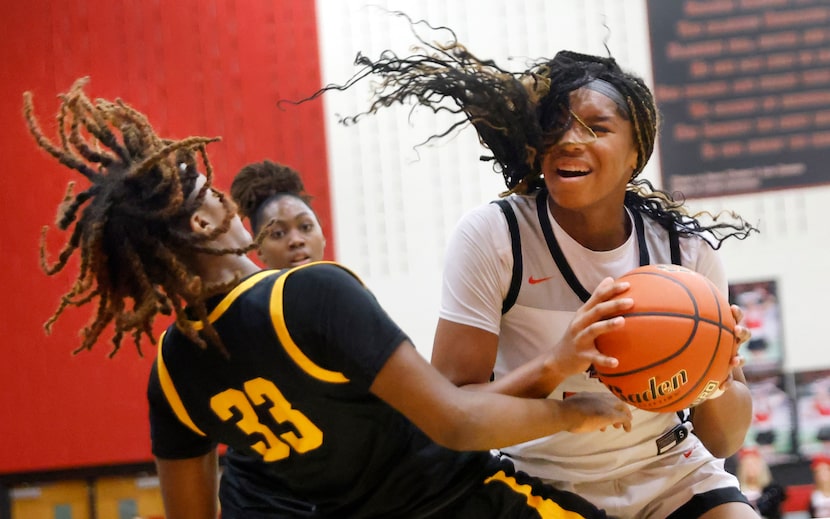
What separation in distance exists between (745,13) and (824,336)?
158 centimetres

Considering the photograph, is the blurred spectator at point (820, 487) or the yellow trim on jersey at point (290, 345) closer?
the yellow trim on jersey at point (290, 345)

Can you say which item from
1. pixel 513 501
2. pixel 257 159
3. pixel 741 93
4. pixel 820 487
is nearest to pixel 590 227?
pixel 513 501

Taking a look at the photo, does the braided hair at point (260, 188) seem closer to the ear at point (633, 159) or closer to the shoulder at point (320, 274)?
the ear at point (633, 159)

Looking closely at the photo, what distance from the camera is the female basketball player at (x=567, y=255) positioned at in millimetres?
2127

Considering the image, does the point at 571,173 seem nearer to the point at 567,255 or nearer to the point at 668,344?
the point at 567,255

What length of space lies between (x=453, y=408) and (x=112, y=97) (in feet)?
10.4

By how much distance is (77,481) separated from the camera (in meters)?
4.27

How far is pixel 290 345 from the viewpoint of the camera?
1.69 metres

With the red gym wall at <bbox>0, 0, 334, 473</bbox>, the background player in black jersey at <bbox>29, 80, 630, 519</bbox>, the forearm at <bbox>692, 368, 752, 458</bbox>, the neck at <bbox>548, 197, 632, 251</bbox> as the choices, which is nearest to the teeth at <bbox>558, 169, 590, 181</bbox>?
the neck at <bbox>548, 197, 632, 251</bbox>

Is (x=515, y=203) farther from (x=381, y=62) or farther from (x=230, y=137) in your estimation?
(x=230, y=137)

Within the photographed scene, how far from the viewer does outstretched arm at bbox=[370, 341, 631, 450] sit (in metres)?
1.66

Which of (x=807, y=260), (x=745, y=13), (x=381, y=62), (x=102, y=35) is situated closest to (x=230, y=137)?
(x=102, y=35)

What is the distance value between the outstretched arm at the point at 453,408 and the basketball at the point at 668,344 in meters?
0.19

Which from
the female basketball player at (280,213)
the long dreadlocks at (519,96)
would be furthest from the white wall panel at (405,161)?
the long dreadlocks at (519,96)
